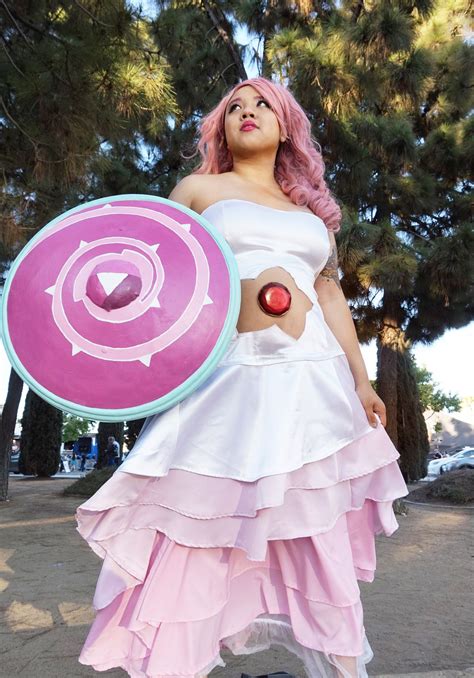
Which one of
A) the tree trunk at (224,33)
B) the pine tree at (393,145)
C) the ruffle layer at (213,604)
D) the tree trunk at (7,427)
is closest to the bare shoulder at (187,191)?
the ruffle layer at (213,604)

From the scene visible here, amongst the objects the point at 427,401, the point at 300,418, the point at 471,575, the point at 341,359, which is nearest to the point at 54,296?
the point at 300,418

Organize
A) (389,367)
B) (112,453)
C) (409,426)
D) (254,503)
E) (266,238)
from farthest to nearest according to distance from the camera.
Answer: (112,453), (409,426), (389,367), (266,238), (254,503)

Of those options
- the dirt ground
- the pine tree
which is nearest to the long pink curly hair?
the dirt ground

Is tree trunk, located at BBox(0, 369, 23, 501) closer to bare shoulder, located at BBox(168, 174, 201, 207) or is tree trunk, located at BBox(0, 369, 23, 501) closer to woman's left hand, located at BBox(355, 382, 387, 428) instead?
bare shoulder, located at BBox(168, 174, 201, 207)

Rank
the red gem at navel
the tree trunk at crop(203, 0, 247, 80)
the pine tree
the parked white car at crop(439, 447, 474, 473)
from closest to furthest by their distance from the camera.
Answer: the red gem at navel, the pine tree, the tree trunk at crop(203, 0, 247, 80), the parked white car at crop(439, 447, 474, 473)

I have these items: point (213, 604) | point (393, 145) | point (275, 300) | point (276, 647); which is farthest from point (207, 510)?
point (393, 145)

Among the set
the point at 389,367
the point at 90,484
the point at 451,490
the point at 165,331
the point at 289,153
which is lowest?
the point at 451,490

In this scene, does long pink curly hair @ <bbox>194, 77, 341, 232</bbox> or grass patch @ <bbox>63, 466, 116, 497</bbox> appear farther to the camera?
grass patch @ <bbox>63, 466, 116, 497</bbox>

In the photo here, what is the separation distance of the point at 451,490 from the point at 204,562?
783 centimetres

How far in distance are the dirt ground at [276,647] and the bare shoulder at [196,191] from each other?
1518 millimetres

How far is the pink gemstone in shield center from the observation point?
4.49 feet

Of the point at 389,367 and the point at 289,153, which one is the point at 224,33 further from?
the point at 289,153

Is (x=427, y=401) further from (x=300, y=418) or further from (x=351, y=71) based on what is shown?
(x=300, y=418)

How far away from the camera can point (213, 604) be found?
52.5 inches
